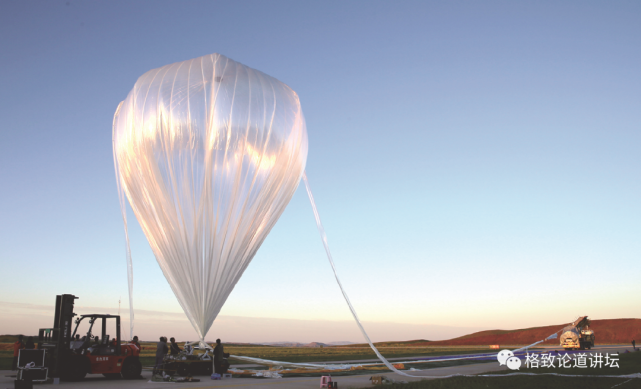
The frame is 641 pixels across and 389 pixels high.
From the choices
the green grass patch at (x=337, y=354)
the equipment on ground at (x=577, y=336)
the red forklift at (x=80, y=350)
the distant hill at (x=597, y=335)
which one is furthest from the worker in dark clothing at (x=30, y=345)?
the distant hill at (x=597, y=335)

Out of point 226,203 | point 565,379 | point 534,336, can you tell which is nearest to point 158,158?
point 226,203

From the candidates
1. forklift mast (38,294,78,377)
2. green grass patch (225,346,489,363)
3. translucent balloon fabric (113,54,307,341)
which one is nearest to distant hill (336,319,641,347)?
green grass patch (225,346,489,363)

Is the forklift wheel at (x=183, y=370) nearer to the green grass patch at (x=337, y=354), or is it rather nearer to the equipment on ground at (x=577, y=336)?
the green grass patch at (x=337, y=354)

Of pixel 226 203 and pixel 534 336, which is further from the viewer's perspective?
pixel 534 336

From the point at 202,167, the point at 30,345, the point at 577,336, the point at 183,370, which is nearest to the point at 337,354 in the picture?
the point at 577,336

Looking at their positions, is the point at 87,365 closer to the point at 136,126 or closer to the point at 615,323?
the point at 136,126

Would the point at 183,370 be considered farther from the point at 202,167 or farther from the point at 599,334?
the point at 599,334
